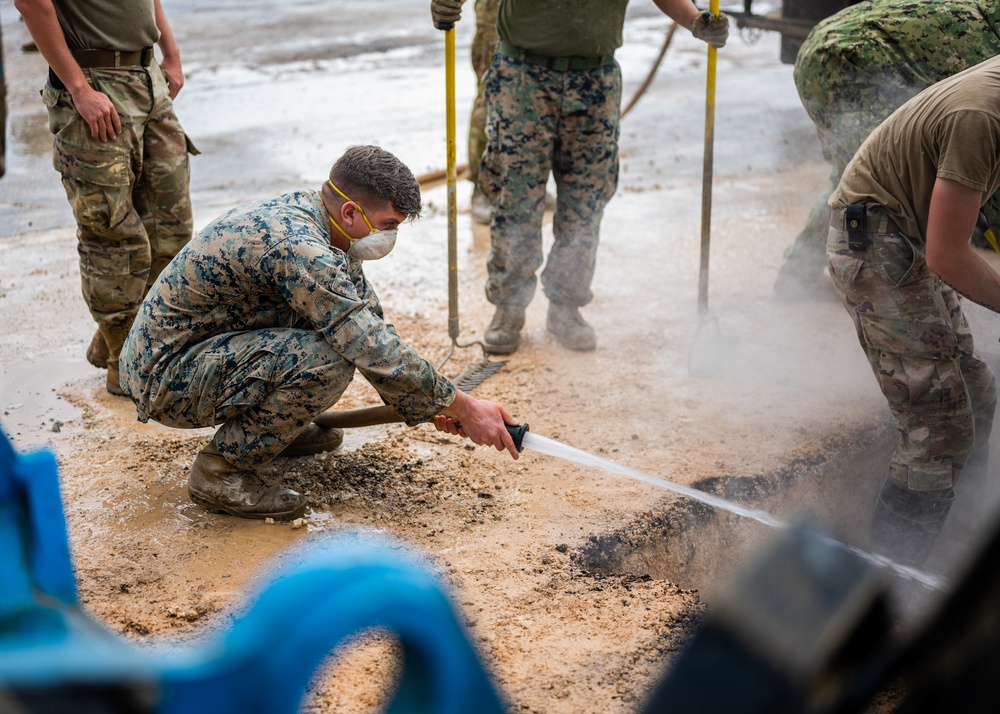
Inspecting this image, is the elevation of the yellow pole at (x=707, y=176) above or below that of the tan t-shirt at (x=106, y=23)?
below

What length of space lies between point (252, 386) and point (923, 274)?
6.79 feet

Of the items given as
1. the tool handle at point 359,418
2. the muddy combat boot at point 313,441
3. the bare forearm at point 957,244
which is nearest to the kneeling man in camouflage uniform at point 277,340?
the tool handle at point 359,418

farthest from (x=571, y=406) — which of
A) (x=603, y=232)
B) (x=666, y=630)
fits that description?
(x=603, y=232)

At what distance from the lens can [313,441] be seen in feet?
11.5

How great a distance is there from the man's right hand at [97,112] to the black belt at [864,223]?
262 cm

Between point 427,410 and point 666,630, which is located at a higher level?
point 427,410

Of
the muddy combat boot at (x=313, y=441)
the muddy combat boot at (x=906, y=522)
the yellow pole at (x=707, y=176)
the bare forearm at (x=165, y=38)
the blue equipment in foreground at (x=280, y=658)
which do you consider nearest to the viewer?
the blue equipment in foreground at (x=280, y=658)

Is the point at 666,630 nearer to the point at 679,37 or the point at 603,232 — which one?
the point at 603,232

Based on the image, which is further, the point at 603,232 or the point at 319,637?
the point at 603,232

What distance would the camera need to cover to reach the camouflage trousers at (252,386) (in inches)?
116

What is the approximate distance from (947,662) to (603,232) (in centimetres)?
544

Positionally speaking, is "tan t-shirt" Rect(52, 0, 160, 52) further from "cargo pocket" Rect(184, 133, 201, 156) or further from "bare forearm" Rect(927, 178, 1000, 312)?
"bare forearm" Rect(927, 178, 1000, 312)

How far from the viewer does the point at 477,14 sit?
6.27 meters

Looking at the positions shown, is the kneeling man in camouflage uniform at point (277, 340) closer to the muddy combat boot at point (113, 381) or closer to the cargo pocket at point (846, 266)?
the muddy combat boot at point (113, 381)
